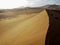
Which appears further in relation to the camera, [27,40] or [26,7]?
[26,7]

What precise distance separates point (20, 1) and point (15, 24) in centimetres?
46

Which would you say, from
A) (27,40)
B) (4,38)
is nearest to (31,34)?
(27,40)

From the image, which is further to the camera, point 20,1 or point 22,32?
point 20,1

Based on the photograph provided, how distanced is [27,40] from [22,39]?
0.11 feet

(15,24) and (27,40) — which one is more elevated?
(15,24)

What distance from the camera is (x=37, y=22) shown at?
85 centimetres

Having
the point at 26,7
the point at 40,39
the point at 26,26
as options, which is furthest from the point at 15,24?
the point at 26,7

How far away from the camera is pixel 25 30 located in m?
0.80

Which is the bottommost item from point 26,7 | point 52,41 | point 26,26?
point 52,41

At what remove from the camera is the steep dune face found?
76 cm

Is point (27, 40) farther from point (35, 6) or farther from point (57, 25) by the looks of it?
point (35, 6)

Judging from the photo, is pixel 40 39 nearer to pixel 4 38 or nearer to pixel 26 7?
pixel 4 38

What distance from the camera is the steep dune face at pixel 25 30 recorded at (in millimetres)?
759

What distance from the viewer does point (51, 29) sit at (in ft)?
2.72
